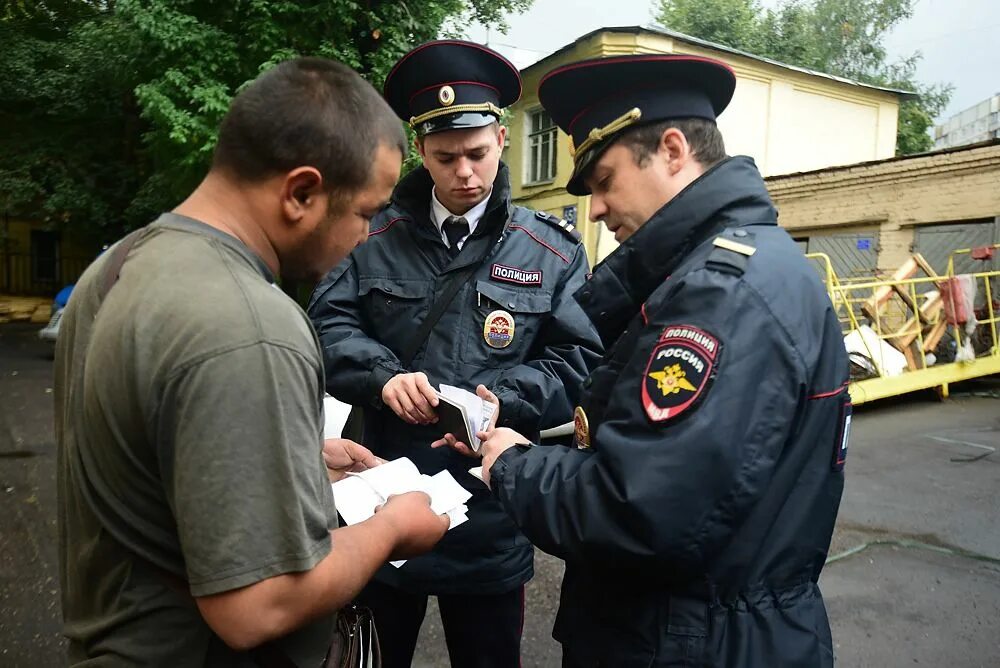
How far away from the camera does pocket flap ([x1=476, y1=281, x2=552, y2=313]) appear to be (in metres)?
2.16

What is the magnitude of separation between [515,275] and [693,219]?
87 cm

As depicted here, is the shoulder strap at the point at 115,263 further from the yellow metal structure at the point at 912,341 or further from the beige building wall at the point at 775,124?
the beige building wall at the point at 775,124

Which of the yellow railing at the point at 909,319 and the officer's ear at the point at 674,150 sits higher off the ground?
the officer's ear at the point at 674,150

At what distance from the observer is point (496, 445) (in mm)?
1643

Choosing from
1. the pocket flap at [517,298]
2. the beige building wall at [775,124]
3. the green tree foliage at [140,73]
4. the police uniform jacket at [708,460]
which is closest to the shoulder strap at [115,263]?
the police uniform jacket at [708,460]

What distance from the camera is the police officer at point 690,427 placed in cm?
119

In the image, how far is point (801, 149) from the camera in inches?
674

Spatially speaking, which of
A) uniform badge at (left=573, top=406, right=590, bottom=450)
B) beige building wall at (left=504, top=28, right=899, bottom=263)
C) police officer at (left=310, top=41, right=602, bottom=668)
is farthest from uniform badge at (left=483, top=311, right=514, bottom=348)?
beige building wall at (left=504, top=28, right=899, bottom=263)

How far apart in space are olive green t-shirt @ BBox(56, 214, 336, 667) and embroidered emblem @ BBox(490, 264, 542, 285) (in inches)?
43.1

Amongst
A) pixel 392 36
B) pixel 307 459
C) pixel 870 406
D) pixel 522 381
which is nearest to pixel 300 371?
pixel 307 459

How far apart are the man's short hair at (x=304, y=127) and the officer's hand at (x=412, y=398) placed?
876 mm

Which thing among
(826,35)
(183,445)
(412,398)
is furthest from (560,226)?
(826,35)

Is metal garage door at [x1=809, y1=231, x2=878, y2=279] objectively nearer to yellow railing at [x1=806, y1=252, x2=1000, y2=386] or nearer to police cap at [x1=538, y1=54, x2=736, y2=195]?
yellow railing at [x1=806, y1=252, x2=1000, y2=386]

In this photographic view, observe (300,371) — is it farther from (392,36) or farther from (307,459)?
(392,36)
